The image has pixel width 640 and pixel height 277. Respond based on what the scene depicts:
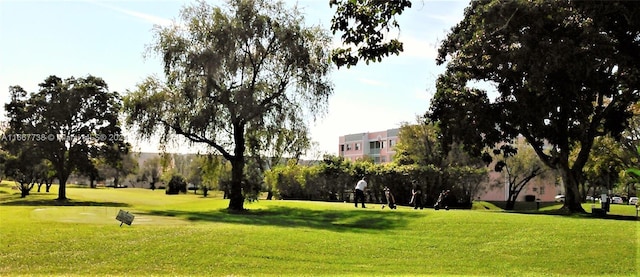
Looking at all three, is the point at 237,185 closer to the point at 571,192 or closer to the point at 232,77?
the point at 232,77

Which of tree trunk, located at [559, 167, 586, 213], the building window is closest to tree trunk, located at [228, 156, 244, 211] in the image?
tree trunk, located at [559, 167, 586, 213]

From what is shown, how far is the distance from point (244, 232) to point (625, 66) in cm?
1935

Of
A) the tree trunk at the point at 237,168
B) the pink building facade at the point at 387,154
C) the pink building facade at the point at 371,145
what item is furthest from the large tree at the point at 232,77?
the pink building facade at the point at 371,145

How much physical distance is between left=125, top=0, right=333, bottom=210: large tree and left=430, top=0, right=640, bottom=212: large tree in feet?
28.1

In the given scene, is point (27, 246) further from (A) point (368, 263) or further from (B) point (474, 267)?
(B) point (474, 267)

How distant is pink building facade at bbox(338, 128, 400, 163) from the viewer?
9992 centimetres

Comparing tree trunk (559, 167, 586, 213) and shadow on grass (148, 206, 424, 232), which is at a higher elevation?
tree trunk (559, 167, 586, 213)

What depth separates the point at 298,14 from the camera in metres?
34.9

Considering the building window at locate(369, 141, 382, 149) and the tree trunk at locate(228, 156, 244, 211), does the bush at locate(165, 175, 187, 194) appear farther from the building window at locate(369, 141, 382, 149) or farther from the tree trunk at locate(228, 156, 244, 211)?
the tree trunk at locate(228, 156, 244, 211)

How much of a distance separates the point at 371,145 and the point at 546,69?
81277mm

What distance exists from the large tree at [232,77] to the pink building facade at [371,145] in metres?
61.2

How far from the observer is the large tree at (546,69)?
80.3 ft

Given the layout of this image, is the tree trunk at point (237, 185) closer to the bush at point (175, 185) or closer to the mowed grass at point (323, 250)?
the mowed grass at point (323, 250)

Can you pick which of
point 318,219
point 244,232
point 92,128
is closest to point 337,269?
point 244,232
